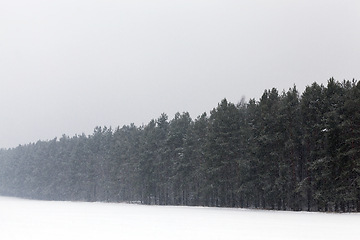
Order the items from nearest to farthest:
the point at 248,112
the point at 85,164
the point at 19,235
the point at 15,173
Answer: the point at 19,235, the point at 248,112, the point at 85,164, the point at 15,173

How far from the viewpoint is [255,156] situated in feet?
159

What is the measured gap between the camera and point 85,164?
10150 cm

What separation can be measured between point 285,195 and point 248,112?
1721cm

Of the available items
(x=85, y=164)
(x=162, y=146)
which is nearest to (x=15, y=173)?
(x=85, y=164)

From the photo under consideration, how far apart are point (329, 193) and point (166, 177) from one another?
38711 millimetres

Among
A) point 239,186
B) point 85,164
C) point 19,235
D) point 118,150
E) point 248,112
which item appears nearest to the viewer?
point 19,235

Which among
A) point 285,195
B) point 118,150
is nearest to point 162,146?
point 118,150

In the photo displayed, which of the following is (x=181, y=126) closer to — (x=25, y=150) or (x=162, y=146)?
(x=162, y=146)

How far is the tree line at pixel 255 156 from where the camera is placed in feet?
128

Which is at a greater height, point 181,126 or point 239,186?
point 181,126

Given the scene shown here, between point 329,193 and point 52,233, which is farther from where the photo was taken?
point 329,193

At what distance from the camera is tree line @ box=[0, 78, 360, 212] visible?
1538 inches

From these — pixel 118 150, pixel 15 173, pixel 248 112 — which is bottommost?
pixel 15 173

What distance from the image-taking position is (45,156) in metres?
119
